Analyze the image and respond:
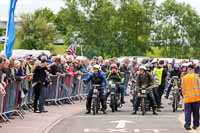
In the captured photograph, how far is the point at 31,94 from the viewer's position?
2300cm

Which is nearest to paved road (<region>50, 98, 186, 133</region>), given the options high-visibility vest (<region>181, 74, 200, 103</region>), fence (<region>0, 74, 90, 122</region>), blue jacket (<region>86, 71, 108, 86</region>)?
high-visibility vest (<region>181, 74, 200, 103</region>)

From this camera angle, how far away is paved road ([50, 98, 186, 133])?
17609mm

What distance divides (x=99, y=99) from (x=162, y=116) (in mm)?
2391

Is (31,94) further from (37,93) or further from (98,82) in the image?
(98,82)

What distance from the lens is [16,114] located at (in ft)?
67.7

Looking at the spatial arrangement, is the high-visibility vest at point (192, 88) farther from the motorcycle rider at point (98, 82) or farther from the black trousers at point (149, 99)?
the motorcycle rider at point (98, 82)

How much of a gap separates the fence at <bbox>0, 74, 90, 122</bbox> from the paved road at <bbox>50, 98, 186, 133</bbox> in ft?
5.02

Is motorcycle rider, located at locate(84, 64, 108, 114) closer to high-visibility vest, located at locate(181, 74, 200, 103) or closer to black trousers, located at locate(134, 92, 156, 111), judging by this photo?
black trousers, located at locate(134, 92, 156, 111)

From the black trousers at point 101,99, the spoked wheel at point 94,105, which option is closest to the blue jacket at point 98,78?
the black trousers at point 101,99

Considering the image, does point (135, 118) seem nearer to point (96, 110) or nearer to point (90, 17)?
point (96, 110)

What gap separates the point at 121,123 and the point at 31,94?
4605 millimetres

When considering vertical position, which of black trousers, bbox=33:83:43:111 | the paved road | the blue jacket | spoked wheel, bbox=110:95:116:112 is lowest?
the paved road

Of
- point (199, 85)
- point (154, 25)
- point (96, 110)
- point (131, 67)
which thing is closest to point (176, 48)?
point (154, 25)

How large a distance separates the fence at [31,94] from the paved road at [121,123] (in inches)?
60.2
